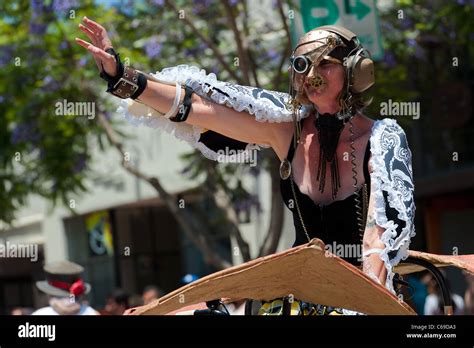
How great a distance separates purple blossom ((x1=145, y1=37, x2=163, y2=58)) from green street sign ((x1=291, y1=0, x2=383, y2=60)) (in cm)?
328

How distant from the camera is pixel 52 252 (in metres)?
24.7

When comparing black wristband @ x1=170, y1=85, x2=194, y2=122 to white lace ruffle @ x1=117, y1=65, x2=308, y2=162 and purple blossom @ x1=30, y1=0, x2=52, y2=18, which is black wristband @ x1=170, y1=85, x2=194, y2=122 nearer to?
white lace ruffle @ x1=117, y1=65, x2=308, y2=162

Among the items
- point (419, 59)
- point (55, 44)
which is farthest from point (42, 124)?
point (419, 59)

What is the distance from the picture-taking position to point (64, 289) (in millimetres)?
8039

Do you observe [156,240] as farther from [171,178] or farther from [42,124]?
[42,124]

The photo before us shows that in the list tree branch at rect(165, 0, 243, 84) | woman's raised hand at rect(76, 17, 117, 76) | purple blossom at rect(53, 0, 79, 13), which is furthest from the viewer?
purple blossom at rect(53, 0, 79, 13)

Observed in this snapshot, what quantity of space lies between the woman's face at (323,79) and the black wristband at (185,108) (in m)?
0.37

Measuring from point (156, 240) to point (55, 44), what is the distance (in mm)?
11286

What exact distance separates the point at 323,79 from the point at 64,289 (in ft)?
16.1

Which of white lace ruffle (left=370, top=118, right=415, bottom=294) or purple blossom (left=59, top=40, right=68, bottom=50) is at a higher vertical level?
purple blossom (left=59, top=40, right=68, bottom=50)

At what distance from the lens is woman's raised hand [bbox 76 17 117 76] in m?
3.42
